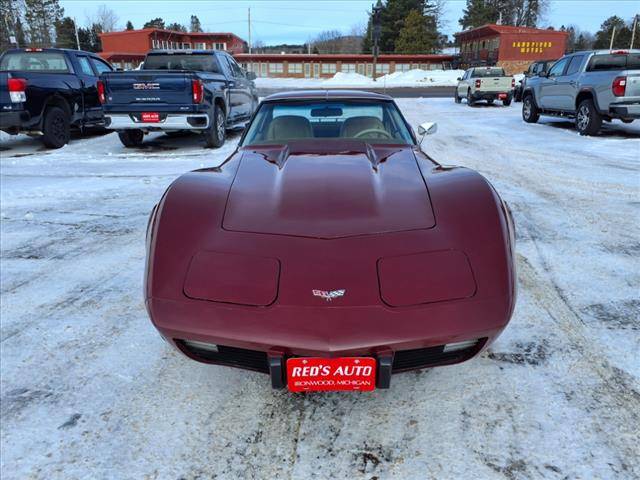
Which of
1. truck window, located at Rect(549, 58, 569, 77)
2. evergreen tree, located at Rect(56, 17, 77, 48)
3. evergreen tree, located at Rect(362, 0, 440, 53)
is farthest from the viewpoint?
evergreen tree, located at Rect(56, 17, 77, 48)

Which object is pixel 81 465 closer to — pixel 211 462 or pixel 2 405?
pixel 211 462

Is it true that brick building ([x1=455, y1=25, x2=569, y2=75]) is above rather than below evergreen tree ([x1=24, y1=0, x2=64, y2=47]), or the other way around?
below

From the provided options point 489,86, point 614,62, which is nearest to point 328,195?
point 614,62

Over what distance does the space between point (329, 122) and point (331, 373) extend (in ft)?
8.14

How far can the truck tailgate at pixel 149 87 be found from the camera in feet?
26.8

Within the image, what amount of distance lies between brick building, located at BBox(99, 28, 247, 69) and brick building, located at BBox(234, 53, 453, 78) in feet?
16.8

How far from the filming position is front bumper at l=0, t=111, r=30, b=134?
8234 mm

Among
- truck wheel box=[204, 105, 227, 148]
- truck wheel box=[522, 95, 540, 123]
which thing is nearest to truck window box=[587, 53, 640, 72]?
truck wheel box=[522, 95, 540, 123]

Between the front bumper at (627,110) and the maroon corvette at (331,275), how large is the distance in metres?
9.07

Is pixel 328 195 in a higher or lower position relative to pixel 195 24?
lower

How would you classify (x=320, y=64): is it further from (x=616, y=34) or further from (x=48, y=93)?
(x=616, y=34)

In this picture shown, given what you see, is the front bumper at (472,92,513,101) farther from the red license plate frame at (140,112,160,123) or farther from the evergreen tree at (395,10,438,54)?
the evergreen tree at (395,10,438,54)

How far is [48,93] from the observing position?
29.3 ft

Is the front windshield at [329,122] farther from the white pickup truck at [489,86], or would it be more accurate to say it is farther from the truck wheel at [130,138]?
the white pickup truck at [489,86]
